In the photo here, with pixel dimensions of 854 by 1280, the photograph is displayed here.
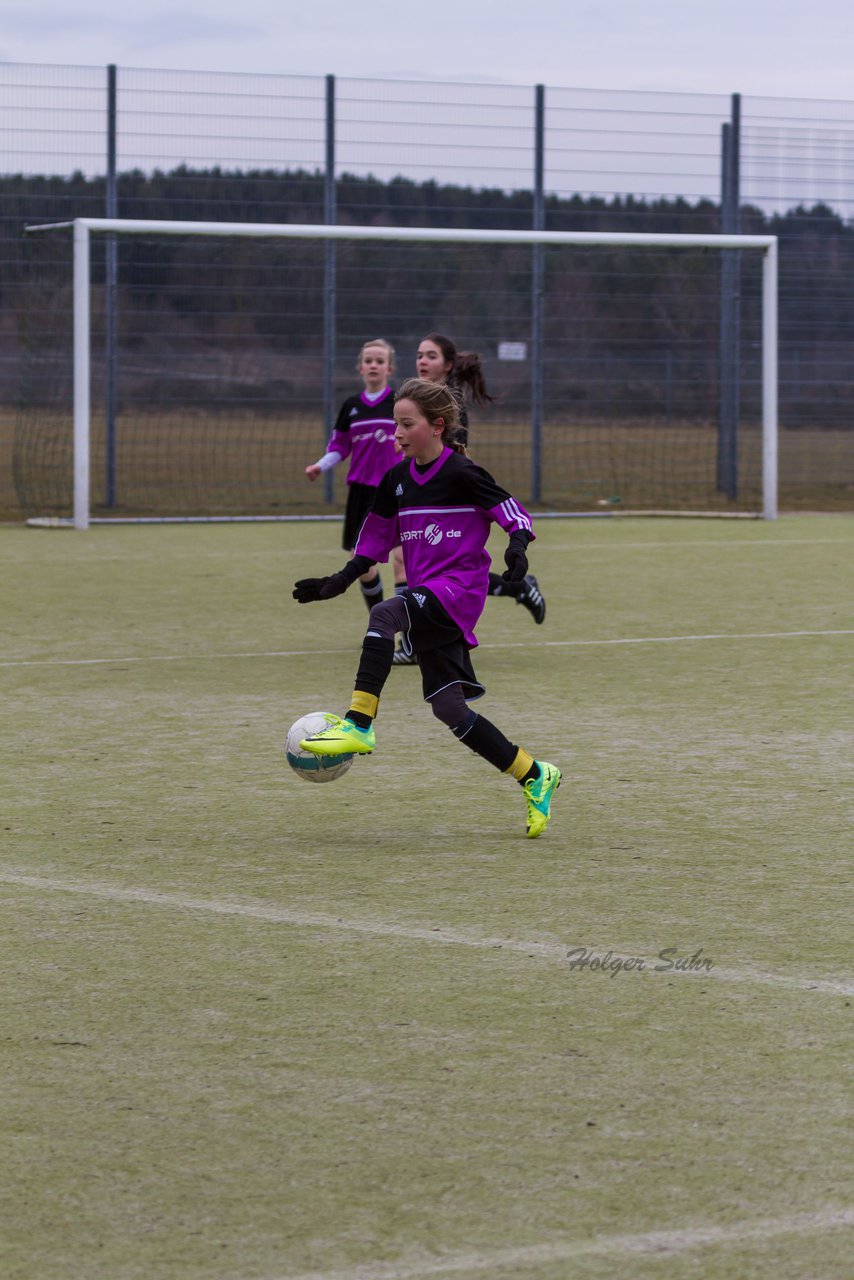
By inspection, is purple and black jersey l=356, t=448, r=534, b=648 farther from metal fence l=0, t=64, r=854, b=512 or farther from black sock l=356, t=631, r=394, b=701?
metal fence l=0, t=64, r=854, b=512

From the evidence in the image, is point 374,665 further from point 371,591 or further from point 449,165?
point 449,165

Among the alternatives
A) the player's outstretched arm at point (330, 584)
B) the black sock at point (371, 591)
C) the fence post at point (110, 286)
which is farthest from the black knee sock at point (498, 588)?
the fence post at point (110, 286)

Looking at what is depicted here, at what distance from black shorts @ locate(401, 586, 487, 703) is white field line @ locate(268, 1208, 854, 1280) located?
3.02 meters

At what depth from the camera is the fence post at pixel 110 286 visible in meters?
19.5

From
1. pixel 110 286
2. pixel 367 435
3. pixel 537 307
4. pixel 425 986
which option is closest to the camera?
pixel 425 986

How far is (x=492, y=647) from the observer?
9.92 m

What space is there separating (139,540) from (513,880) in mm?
11982

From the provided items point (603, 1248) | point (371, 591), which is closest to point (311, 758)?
point (603, 1248)

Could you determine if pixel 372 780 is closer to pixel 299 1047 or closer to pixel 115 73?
pixel 299 1047

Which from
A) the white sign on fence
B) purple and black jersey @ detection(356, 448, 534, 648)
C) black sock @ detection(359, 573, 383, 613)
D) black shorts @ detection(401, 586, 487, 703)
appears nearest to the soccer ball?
black shorts @ detection(401, 586, 487, 703)

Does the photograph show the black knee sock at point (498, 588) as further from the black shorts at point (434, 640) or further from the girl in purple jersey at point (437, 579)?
the black shorts at point (434, 640)

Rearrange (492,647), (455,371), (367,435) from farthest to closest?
1. (367,435)
2. (492,647)
3. (455,371)

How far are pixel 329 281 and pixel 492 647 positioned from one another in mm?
11409

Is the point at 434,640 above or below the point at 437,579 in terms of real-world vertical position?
below
